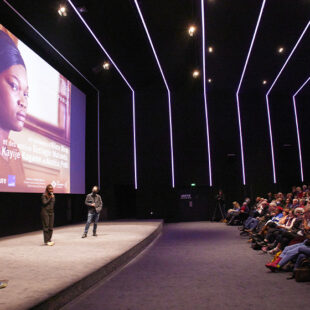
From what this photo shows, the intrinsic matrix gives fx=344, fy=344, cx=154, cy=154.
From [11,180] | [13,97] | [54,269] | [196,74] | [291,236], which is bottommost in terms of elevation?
[54,269]

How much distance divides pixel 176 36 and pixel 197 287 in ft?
25.7

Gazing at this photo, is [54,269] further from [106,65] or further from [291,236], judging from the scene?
[106,65]

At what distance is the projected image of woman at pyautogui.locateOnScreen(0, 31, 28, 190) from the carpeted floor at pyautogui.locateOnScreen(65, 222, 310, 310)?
3.79m

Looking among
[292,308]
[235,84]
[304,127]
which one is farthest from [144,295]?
[304,127]

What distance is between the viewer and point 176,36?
9.82 m

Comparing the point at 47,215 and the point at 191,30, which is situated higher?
the point at 191,30

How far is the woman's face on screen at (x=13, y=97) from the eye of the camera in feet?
24.7

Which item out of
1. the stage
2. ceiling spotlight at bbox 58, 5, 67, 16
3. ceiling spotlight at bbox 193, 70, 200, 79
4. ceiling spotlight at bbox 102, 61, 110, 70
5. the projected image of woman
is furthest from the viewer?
ceiling spotlight at bbox 193, 70, 200, 79

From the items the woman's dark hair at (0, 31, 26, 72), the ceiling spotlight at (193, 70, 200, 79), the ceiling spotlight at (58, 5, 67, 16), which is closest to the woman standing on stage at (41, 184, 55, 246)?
the woman's dark hair at (0, 31, 26, 72)

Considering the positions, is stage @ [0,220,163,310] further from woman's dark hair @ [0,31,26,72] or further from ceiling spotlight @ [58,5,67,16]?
ceiling spotlight @ [58,5,67,16]

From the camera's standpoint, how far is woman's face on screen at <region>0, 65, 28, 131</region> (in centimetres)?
754

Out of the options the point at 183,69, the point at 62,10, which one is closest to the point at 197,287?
the point at 62,10

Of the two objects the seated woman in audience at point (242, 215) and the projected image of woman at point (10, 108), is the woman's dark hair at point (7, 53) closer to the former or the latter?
the projected image of woman at point (10, 108)

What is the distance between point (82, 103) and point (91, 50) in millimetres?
Answer: 2529
